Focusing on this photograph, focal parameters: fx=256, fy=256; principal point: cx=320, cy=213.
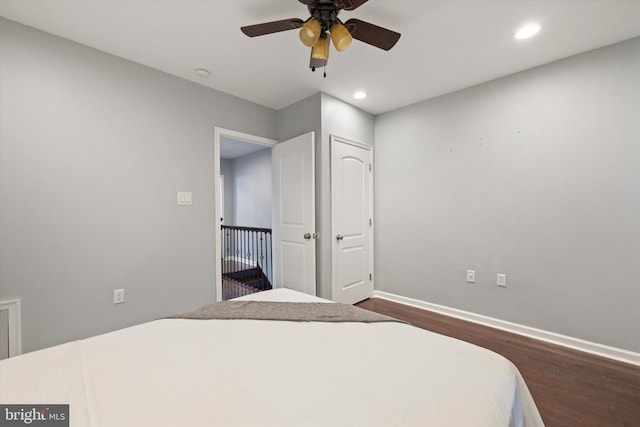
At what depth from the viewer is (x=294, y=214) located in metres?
3.05

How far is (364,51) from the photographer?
2135mm

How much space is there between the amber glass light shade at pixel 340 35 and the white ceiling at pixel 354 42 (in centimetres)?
43

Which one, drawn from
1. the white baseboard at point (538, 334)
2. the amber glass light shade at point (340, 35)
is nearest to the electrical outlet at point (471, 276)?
the white baseboard at point (538, 334)

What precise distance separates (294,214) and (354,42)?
5.91 feet

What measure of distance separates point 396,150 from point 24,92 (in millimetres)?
3464

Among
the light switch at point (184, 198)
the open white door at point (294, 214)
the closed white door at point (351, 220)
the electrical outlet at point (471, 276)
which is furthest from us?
the closed white door at point (351, 220)

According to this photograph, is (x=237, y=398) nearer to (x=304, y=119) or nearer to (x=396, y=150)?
(x=304, y=119)

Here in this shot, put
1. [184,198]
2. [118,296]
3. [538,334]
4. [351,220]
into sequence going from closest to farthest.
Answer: [118,296]
[538,334]
[184,198]
[351,220]

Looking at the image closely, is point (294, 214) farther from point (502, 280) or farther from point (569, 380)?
point (569, 380)

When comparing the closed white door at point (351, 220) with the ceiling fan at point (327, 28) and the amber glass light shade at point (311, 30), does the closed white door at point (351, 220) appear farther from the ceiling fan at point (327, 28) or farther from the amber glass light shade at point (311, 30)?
the amber glass light shade at point (311, 30)

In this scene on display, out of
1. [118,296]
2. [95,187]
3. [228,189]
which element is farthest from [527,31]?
[228,189]

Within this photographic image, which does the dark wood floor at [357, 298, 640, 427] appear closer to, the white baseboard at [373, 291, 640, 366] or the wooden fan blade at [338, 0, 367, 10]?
the white baseboard at [373, 291, 640, 366]

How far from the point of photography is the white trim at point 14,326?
1755 mm

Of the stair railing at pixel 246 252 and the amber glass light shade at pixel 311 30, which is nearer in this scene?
the amber glass light shade at pixel 311 30
